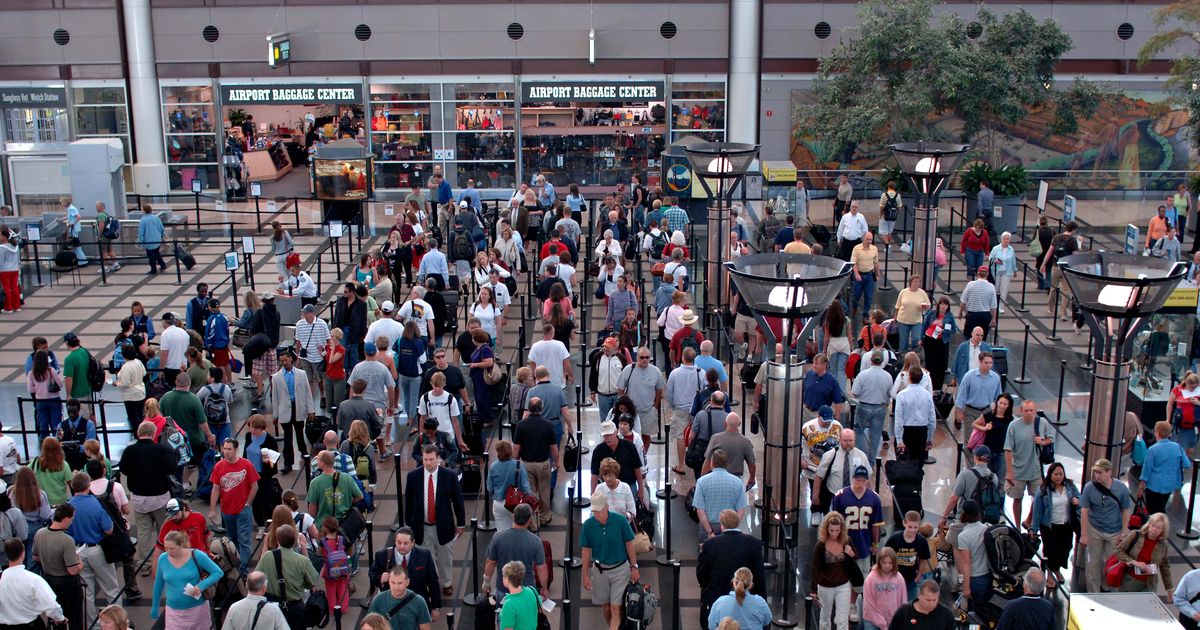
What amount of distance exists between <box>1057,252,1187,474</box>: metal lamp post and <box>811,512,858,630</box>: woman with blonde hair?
10.2ft

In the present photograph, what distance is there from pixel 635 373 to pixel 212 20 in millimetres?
22954

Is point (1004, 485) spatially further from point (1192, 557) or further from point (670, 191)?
point (670, 191)

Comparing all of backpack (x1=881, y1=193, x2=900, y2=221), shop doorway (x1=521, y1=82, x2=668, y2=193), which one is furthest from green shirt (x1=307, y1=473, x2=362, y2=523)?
shop doorway (x1=521, y1=82, x2=668, y2=193)

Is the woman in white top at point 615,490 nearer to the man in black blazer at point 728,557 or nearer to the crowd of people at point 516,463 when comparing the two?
the crowd of people at point 516,463

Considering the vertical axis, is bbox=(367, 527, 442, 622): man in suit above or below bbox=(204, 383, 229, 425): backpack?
below

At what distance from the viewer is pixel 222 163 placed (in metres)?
34.0

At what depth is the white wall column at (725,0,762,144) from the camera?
3294cm

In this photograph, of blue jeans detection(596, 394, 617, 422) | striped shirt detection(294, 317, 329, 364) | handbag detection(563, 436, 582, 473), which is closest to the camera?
handbag detection(563, 436, 582, 473)

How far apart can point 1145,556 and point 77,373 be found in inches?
480

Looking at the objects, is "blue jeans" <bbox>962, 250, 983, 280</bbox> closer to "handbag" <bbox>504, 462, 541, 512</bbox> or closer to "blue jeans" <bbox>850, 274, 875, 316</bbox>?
"blue jeans" <bbox>850, 274, 875, 316</bbox>

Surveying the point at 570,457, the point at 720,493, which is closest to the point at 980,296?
the point at 570,457

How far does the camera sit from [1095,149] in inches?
1302

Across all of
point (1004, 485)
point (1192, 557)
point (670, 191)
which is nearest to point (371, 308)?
point (1004, 485)

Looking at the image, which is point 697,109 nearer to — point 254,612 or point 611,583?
point 611,583
